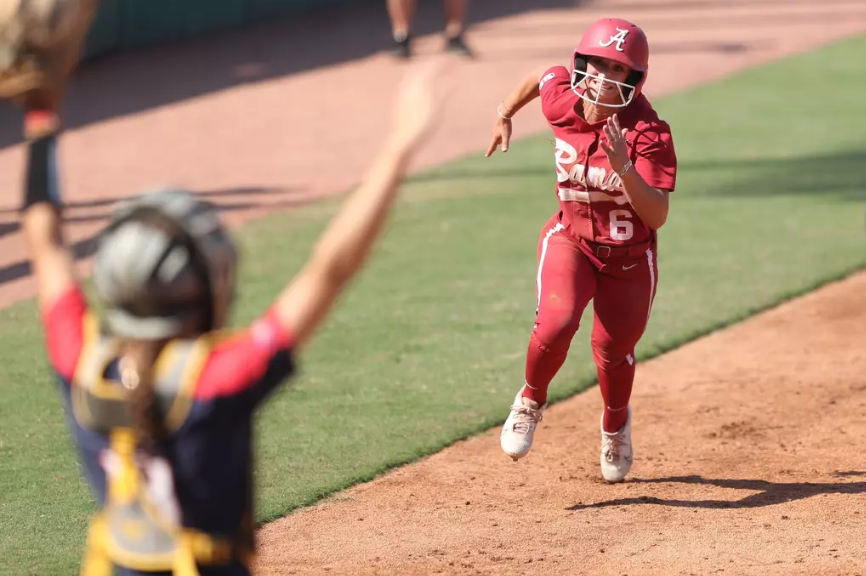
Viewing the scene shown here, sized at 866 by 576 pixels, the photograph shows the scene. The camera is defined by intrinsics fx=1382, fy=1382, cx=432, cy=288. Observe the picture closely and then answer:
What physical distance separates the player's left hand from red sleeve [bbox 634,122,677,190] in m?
0.26

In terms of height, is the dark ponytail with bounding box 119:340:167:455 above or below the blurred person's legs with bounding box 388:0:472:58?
above

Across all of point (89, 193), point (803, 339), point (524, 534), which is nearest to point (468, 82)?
point (89, 193)

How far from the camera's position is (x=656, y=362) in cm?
810

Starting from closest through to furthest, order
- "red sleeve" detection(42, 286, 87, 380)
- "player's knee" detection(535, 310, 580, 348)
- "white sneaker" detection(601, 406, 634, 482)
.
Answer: "red sleeve" detection(42, 286, 87, 380), "player's knee" detection(535, 310, 580, 348), "white sneaker" detection(601, 406, 634, 482)

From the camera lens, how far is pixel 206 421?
264cm

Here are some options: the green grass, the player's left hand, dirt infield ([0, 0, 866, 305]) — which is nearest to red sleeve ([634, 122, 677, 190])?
the player's left hand

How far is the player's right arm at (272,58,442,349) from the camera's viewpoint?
8.71 ft

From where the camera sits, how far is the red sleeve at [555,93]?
19.5ft

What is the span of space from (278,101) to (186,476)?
41.2 feet

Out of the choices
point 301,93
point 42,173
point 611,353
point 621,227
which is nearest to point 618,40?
point 621,227

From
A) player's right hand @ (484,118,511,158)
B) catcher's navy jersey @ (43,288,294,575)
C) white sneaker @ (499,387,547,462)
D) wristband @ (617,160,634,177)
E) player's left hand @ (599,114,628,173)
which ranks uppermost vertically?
catcher's navy jersey @ (43,288,294,575)

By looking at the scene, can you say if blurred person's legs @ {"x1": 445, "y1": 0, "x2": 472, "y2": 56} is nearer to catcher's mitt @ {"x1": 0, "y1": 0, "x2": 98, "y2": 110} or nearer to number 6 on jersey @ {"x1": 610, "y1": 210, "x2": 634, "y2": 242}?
number 6 on jersey @ {"x1": 610, "y1": 210, "x2": 634, "y2": 242}

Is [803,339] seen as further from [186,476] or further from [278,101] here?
[278,101]

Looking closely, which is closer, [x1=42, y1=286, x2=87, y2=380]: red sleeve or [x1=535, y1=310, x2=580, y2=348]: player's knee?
[x1=42, y1=286, x2=87, y2=380]: red sleeve
